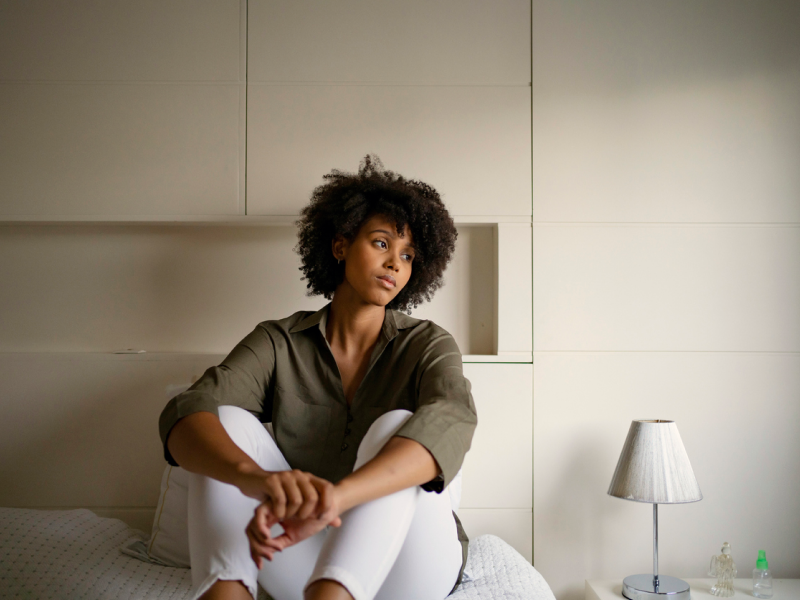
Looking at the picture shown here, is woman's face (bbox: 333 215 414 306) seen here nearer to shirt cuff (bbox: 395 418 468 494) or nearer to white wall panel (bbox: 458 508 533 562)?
shirt cuff (bbox: 395 418 468 494)

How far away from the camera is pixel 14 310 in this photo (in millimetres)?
2230

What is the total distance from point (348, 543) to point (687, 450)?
153cm

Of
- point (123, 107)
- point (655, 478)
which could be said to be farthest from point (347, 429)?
point (123, 107)

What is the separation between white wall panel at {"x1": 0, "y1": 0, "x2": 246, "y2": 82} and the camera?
2.20m

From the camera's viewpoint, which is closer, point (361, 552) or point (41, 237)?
point (361, 552)

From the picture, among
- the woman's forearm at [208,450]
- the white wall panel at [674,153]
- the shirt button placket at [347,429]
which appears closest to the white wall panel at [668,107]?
the white wall panel at [674,153]

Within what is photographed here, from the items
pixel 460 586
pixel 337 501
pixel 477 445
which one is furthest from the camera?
pixel 477 445

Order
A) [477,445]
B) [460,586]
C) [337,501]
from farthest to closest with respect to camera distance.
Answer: [477,445] → [460,586] → [337,501]

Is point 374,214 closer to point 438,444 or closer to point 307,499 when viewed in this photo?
point 438,444

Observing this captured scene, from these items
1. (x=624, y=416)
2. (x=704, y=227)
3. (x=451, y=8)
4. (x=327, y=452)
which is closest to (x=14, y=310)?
(x=327, y=452)

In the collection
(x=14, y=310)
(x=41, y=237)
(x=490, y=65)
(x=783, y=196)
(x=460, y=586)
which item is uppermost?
(x=490, y=65)

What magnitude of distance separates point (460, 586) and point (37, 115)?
82.4 inches

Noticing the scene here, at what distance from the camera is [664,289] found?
2191mm

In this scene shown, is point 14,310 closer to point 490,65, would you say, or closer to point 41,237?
point 41,237
